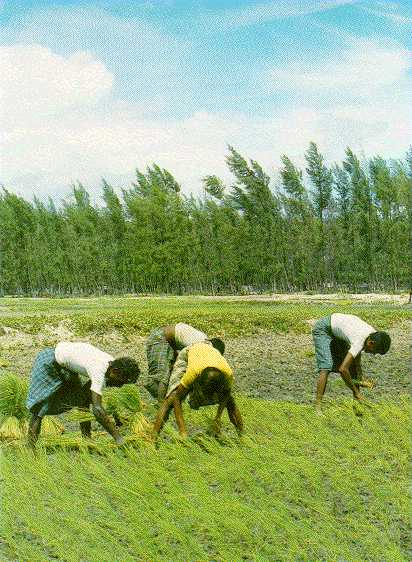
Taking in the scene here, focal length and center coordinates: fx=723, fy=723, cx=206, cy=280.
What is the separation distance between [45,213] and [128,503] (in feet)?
42.7

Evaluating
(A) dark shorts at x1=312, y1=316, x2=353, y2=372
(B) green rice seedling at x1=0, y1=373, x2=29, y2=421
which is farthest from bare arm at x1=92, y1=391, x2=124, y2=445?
(A) dark shorts at x1=312, y1=316, x2=353, y2=372

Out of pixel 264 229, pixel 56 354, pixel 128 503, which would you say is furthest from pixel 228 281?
pixel 128 503

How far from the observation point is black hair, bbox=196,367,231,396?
13.5 feet

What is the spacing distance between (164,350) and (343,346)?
1.40 metres

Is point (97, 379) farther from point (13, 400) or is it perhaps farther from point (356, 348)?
point (356, 348)

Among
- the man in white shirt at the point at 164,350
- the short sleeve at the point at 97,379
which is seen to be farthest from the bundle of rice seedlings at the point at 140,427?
the short sleeve at the point at 97,379

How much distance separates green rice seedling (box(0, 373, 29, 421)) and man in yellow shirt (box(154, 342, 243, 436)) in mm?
1201

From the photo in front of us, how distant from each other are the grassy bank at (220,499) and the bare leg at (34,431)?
0.08 meters

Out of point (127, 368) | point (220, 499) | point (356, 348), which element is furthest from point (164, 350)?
point (220, 499)

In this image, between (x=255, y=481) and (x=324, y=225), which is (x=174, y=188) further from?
(x=255, y=481)

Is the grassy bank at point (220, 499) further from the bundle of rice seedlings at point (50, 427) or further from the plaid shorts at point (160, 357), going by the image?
the plaid shorts at point (160, 357)

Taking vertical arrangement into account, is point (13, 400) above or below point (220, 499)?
above

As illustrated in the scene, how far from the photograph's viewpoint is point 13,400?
5.04 meters

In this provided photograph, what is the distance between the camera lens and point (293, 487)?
360 centimetres
